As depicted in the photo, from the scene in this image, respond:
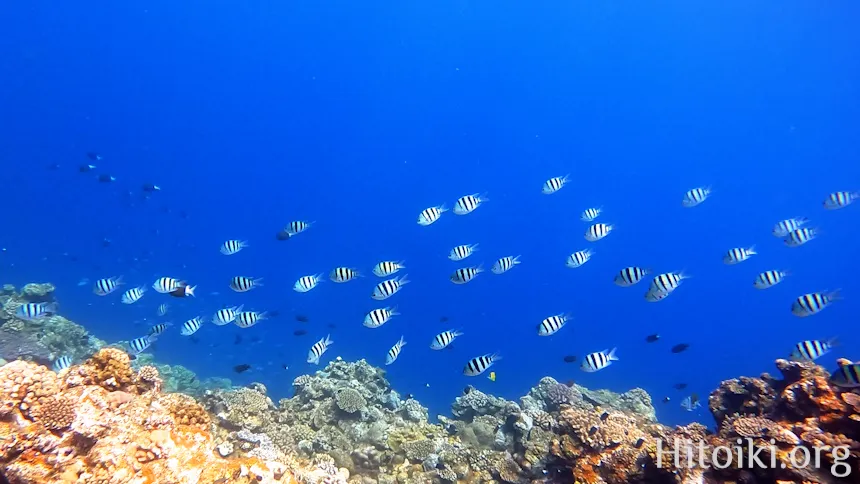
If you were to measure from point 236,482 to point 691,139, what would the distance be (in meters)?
69.7

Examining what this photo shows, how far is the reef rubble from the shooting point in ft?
13.1

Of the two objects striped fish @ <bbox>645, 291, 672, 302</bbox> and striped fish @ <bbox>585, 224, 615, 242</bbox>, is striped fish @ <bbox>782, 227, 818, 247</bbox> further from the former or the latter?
striped fish @ <bbox>585, 224, 615, 242</bbox>

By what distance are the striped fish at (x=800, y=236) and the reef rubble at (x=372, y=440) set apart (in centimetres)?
430

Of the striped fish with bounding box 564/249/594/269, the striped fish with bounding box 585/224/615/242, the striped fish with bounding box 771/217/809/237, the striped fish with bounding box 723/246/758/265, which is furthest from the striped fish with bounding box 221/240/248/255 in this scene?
the striped fish with bounding box 771/217/809/237

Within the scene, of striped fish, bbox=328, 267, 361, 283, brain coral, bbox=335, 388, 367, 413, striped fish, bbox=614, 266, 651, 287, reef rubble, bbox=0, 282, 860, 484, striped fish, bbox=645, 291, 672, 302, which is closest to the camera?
reef rubble, bbox=0, 282, 860, 484

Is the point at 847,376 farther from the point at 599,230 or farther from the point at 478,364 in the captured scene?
the point at 599,230

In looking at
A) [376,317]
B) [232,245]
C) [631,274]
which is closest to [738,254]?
[631,274]

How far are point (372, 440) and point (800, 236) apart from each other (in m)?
8.68

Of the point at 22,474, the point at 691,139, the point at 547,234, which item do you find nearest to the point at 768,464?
the point at 22,474

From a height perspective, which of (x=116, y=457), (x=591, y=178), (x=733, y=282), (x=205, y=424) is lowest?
(x=116, y=457)

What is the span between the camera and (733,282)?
6881cm

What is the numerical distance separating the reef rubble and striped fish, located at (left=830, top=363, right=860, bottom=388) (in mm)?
142

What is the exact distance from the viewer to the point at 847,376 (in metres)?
4.21

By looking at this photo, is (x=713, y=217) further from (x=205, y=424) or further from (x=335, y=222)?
(x=205, y=424)
